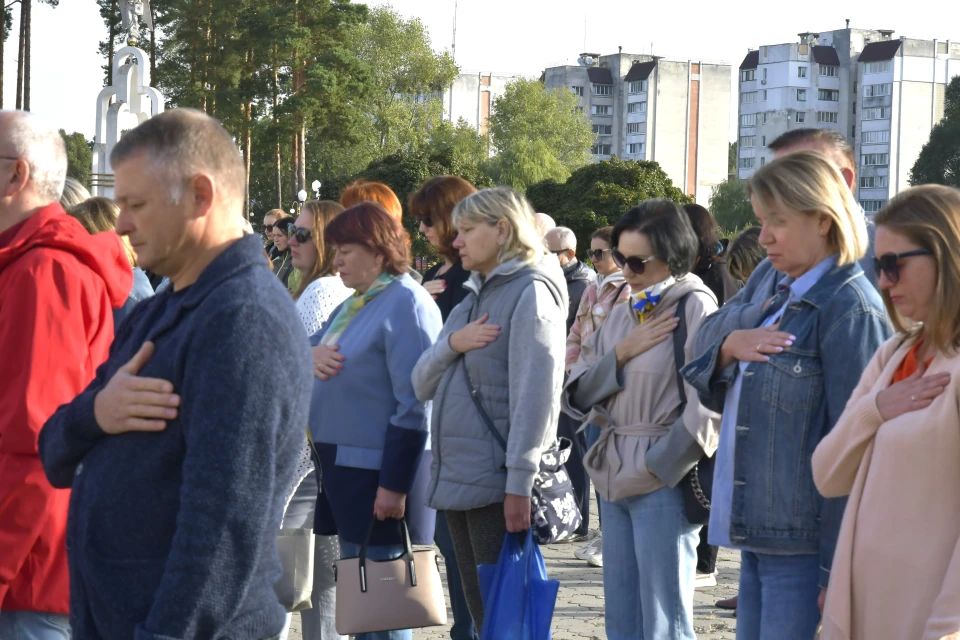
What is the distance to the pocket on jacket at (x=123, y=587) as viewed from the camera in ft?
7.66

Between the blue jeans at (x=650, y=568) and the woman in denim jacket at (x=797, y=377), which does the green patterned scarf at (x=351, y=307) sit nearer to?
the blue jeans at (x=650, y=568)

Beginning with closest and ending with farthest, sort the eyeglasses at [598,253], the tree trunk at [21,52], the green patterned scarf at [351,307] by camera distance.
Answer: the green patterned scarf at [351,307], the eyeglasses at [598,253], the tree trunk at [21,52]

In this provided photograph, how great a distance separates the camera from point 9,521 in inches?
125

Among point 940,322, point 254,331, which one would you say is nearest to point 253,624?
point 254,331

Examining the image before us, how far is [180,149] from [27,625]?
1.54 metres

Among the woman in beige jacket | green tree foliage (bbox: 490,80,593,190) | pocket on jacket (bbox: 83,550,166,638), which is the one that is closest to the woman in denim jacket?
the woman in beige jacket

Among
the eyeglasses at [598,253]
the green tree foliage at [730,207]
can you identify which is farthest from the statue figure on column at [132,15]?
the green tree foliage at [730,207]

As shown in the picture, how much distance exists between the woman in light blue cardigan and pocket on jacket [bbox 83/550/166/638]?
232cm

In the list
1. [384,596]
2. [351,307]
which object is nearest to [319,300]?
[351,307]

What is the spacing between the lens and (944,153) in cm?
7262

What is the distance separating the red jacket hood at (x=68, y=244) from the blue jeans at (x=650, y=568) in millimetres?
1979

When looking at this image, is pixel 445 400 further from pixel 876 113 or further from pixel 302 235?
pixel 876 113

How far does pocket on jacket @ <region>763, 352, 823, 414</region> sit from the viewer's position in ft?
11.5

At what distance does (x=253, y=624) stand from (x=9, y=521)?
1130mm
